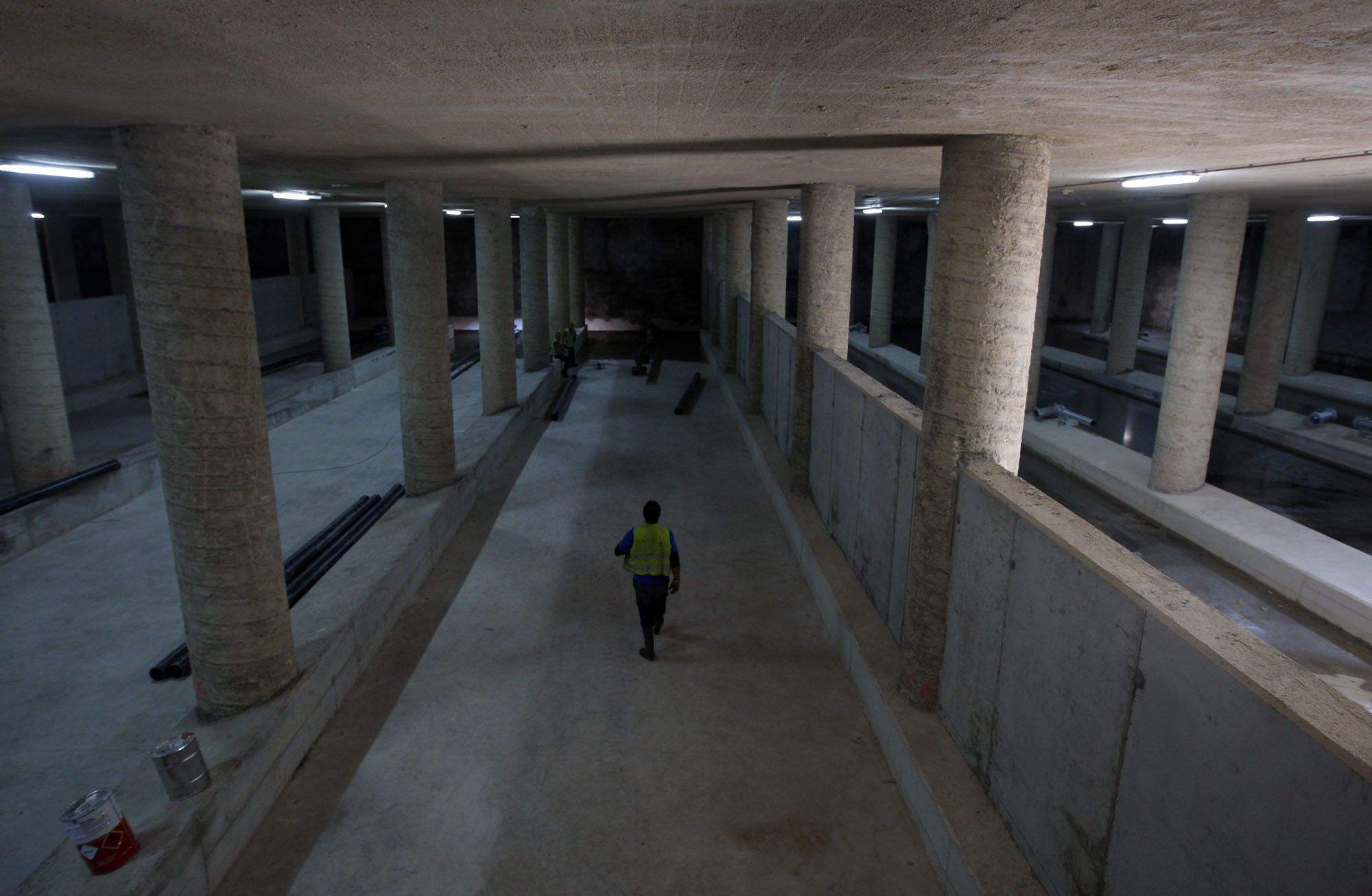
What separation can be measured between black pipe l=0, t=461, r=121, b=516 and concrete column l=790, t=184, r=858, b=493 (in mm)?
10363

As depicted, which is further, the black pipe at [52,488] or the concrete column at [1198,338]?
the concrete column at [1198,338]

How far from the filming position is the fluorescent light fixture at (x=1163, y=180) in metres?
9.37

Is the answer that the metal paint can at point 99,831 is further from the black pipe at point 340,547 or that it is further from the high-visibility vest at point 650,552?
the high-visibility vest at point 650,552

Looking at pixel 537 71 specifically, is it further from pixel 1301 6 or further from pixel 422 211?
pixel 422 211

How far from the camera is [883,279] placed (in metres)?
28.6

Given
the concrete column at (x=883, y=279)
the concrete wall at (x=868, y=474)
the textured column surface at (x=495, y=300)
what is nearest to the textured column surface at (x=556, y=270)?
the textured column surface at (x=495, y=300)

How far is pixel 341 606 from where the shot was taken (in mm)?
8188

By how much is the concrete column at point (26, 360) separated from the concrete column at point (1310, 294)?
26.2 m

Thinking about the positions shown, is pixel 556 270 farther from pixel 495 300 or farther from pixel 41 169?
pixel 41 169

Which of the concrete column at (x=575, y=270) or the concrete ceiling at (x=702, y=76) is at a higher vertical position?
the concrete ceiling at (x=702, y=76)

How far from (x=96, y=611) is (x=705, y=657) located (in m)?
6.88

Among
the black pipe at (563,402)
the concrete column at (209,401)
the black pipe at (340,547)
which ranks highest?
the concrete column at (209,401)

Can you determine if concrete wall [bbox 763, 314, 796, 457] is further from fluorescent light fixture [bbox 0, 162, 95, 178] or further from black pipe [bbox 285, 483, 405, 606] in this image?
fluorescent light fixture [bbox 0, 162, 95, 178]

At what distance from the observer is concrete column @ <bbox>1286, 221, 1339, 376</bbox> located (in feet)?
70.0
